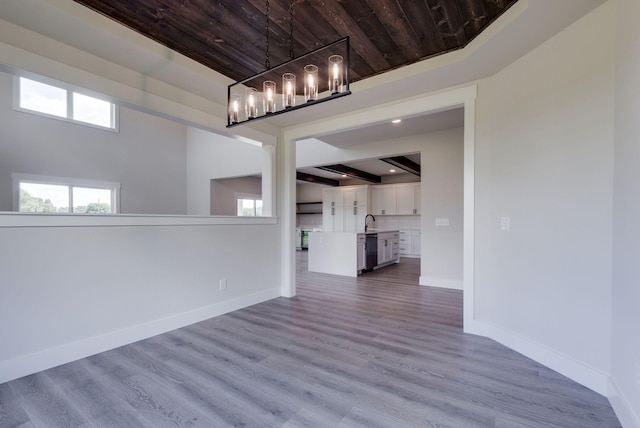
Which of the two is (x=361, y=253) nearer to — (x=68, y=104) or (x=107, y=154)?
(x=107, y=154)

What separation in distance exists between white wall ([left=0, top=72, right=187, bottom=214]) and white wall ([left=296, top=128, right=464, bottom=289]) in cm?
616

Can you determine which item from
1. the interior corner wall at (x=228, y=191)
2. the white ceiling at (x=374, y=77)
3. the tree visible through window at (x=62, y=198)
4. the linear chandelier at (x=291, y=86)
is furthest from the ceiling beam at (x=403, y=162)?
the tree visible through window at (x=62, y=198)

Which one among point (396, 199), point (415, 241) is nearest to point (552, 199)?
point (415, 241)

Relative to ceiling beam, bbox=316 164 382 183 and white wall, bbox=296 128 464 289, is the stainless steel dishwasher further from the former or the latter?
ceiling beam, bbox=316 164 382 183

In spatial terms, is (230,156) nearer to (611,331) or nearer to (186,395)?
(186,395)

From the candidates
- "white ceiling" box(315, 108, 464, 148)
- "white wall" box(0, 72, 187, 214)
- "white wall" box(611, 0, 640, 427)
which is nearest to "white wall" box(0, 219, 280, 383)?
"white ceiling" box(315, 108, 464, 148)

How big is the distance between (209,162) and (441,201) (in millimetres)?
6191

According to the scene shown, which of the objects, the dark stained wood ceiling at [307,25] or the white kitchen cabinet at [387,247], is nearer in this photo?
the dark stained wood ceiling at [307,25]

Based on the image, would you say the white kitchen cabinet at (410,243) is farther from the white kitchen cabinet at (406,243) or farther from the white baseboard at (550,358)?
the white baseboard at (550,358)

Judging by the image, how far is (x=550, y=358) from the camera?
7.07 feet

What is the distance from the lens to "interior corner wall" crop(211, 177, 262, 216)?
8258 millimetres

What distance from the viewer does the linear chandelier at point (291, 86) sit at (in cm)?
182

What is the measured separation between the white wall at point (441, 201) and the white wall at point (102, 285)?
3.31 metres

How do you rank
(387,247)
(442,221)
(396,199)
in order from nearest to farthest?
(442,221) → (387,247) → (396,199)
